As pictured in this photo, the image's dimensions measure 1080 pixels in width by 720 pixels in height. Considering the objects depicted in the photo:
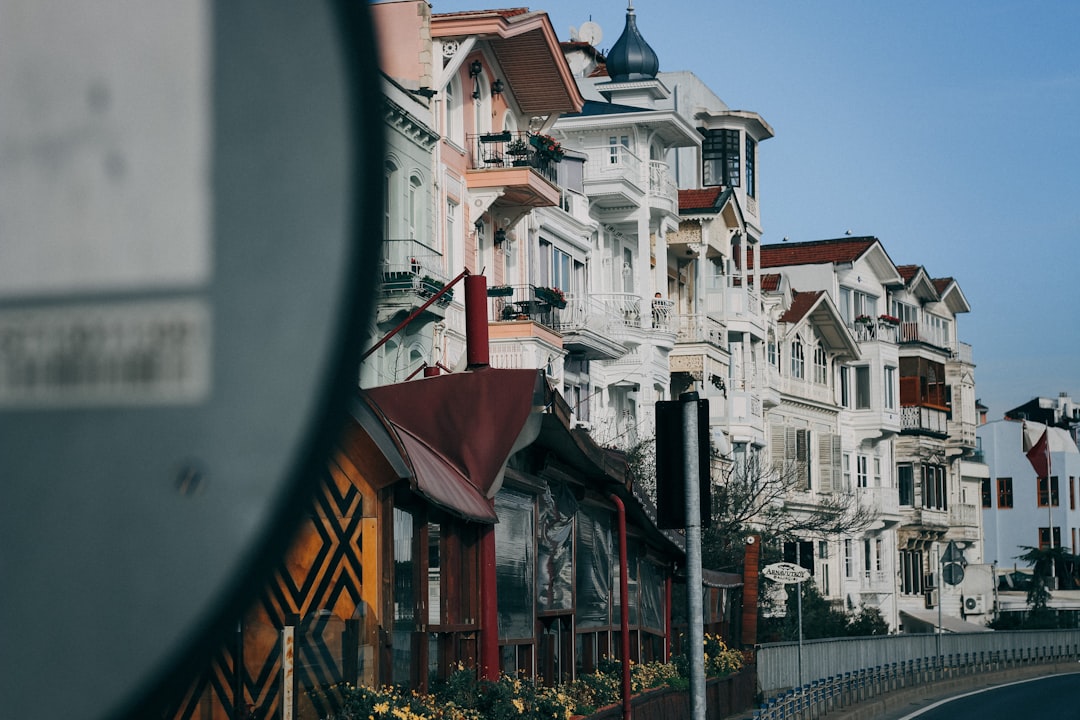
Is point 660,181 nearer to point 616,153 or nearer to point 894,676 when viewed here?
point 616,153

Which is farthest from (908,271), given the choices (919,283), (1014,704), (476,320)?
(476,320)

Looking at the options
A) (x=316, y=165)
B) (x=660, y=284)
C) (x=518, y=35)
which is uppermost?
(x=518, y=35)

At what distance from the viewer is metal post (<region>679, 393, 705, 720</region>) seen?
9.20 metres

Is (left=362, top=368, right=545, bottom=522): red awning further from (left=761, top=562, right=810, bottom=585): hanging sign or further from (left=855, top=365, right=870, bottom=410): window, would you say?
(left=855, top=365, right=870, bottom=410): window

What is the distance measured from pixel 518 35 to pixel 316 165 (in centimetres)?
3488

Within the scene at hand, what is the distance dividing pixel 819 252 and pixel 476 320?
6229 cm

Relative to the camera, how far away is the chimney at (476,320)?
559 inches

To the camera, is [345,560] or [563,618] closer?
[345,560]

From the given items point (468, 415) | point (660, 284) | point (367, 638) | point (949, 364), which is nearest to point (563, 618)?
point (468, 415)

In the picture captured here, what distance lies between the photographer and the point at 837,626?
55875mm

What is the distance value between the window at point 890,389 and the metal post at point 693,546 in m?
66.7

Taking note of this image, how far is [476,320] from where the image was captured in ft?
48.1

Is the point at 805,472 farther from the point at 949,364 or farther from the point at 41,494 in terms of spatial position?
the point at 41,494

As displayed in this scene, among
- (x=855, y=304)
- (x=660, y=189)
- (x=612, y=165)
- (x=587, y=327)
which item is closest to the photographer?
(x=587, y=327)
